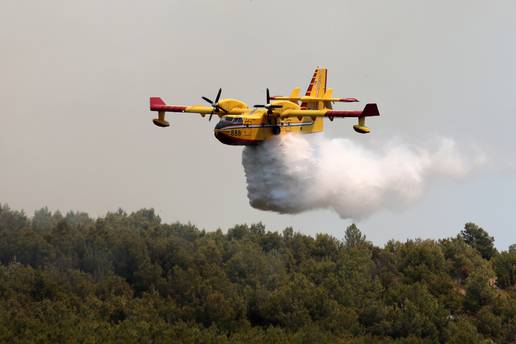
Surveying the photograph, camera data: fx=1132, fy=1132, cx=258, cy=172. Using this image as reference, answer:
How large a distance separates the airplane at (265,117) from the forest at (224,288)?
2621cm

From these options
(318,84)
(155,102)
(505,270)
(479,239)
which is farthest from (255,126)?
(479,239)

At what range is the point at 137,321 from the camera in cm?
8406

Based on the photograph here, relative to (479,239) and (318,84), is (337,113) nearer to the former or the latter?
(318,84)

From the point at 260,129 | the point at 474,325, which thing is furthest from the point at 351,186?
the point at 474,325

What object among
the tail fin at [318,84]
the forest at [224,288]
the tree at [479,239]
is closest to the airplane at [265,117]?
the tail fin at [318,84]

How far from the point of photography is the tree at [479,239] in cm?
13238

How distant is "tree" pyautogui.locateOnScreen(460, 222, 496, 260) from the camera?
132375 mm

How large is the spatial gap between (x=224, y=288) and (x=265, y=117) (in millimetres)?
44097

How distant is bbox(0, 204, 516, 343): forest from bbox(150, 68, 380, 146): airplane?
26.2 meters

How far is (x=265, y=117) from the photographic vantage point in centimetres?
5291

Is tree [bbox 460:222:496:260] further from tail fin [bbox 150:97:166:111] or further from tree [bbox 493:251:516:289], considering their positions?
tail fin [bbox 150:97:166:111]

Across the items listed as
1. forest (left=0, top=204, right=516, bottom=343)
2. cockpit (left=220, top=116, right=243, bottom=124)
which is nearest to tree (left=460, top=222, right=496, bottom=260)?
forest (left=0, top=204, right=516, bottom=343)

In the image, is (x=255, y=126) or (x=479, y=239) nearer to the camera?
(x=255, y=126)

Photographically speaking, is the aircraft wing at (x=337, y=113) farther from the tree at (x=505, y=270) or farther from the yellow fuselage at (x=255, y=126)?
the tree at (x=505, y=270)
